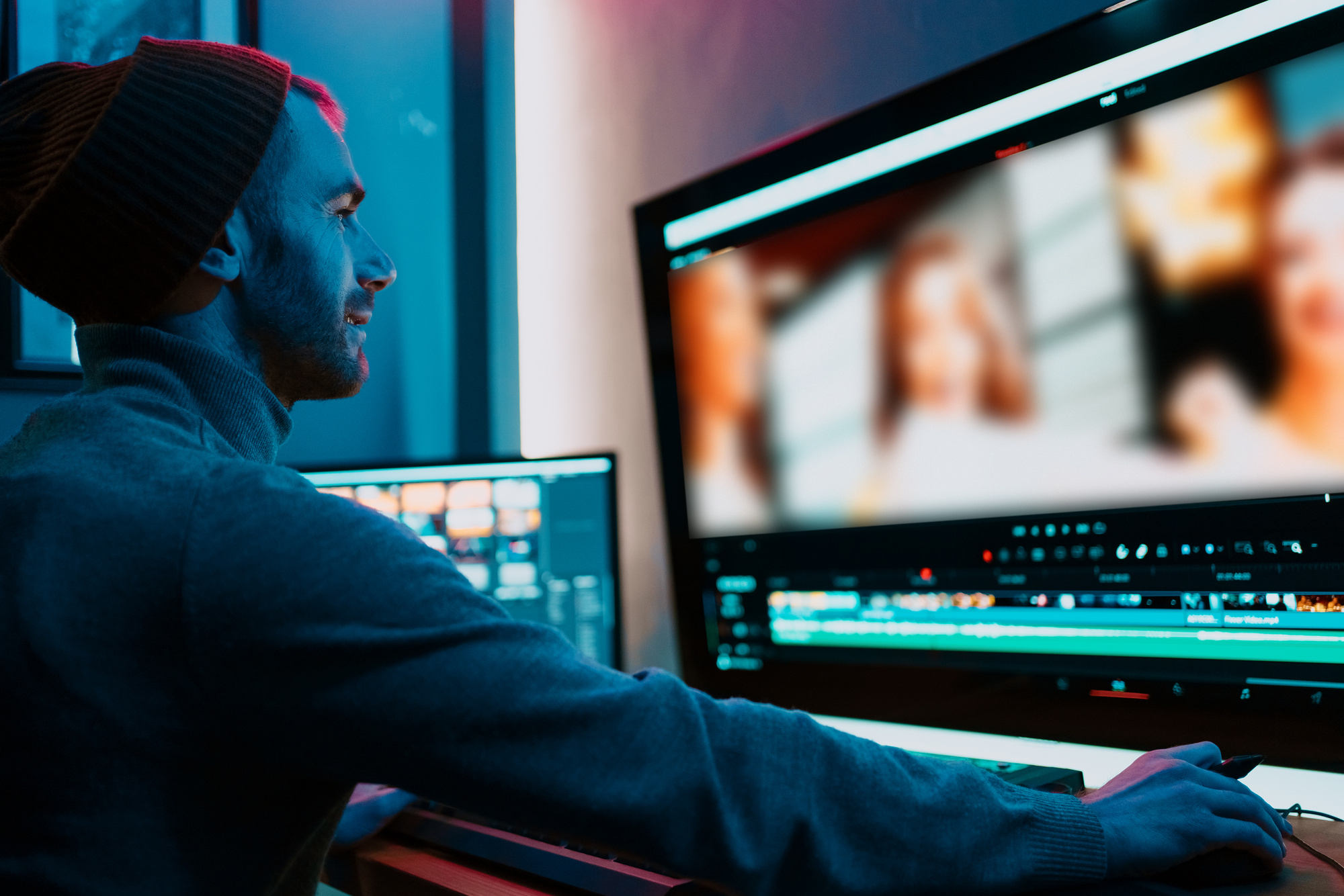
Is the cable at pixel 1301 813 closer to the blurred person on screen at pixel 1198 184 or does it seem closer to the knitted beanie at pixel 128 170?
the blurred person on screen at pixel 1198 184

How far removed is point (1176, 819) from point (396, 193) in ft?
6.22

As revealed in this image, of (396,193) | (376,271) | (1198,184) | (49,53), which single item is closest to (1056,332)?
(1198,184)

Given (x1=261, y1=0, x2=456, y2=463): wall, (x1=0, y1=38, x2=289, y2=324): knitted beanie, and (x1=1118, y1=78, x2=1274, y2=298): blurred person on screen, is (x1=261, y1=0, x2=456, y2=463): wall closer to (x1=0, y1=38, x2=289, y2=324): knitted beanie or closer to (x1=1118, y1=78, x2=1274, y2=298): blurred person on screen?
(x1=0, y1=38, x2=289, y2=324): knitted beanie

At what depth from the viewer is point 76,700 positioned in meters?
0.55

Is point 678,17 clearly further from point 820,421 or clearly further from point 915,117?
point 820,421

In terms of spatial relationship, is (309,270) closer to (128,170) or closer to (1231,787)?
(128,170)

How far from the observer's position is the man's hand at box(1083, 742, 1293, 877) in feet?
2.00

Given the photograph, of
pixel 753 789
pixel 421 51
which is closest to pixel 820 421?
pixel 753 789

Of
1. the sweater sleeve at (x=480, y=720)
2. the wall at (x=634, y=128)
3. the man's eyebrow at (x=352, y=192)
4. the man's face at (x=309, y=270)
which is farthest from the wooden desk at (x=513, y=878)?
the wall at (x=634, y=128)

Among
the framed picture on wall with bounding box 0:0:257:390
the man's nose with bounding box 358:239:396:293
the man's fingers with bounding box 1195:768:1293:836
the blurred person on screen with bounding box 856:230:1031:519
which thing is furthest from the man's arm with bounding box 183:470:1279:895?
the framed picture on wall with bounding box 0:0:257:390

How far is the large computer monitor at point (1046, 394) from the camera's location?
0.90 m

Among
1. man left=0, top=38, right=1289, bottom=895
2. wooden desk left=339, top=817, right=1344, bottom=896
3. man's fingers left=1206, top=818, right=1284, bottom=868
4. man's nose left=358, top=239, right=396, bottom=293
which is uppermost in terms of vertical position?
man's nose left=358, top=239, right=396, bottom=293

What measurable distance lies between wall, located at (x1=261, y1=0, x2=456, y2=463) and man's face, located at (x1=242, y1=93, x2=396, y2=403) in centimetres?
118

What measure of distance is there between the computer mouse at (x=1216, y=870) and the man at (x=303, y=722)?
1 centimetres
